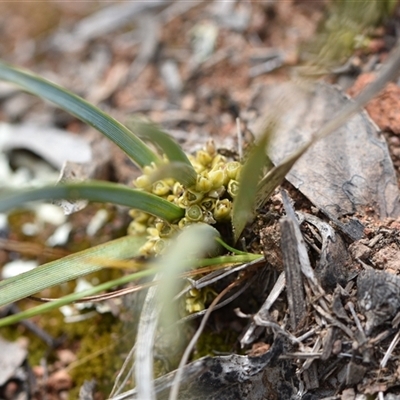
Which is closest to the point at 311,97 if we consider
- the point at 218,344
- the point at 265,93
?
the point at 265,93

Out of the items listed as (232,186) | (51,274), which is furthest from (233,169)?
(51,274)

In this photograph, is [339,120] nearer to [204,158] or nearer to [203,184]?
[203,184]

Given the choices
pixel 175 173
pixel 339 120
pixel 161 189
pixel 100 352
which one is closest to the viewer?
pixel 339 120

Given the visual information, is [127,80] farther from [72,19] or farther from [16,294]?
[16,294]

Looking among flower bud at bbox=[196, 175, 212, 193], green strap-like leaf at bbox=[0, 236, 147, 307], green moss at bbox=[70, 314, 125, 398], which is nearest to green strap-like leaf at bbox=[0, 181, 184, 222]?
flower bud at bbox=[196, 175, 212, 193]

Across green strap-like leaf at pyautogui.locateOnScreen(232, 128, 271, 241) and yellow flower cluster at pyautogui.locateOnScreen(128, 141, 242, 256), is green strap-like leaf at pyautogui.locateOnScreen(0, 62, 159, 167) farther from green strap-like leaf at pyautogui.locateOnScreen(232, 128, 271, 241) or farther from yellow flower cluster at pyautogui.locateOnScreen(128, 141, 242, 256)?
green strap-like leaf at pyautogui.locateOnScreen(232, 128, 271, 241)

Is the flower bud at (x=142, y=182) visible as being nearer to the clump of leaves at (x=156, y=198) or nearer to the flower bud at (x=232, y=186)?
the clump of leaves at (x=156, y=198)
